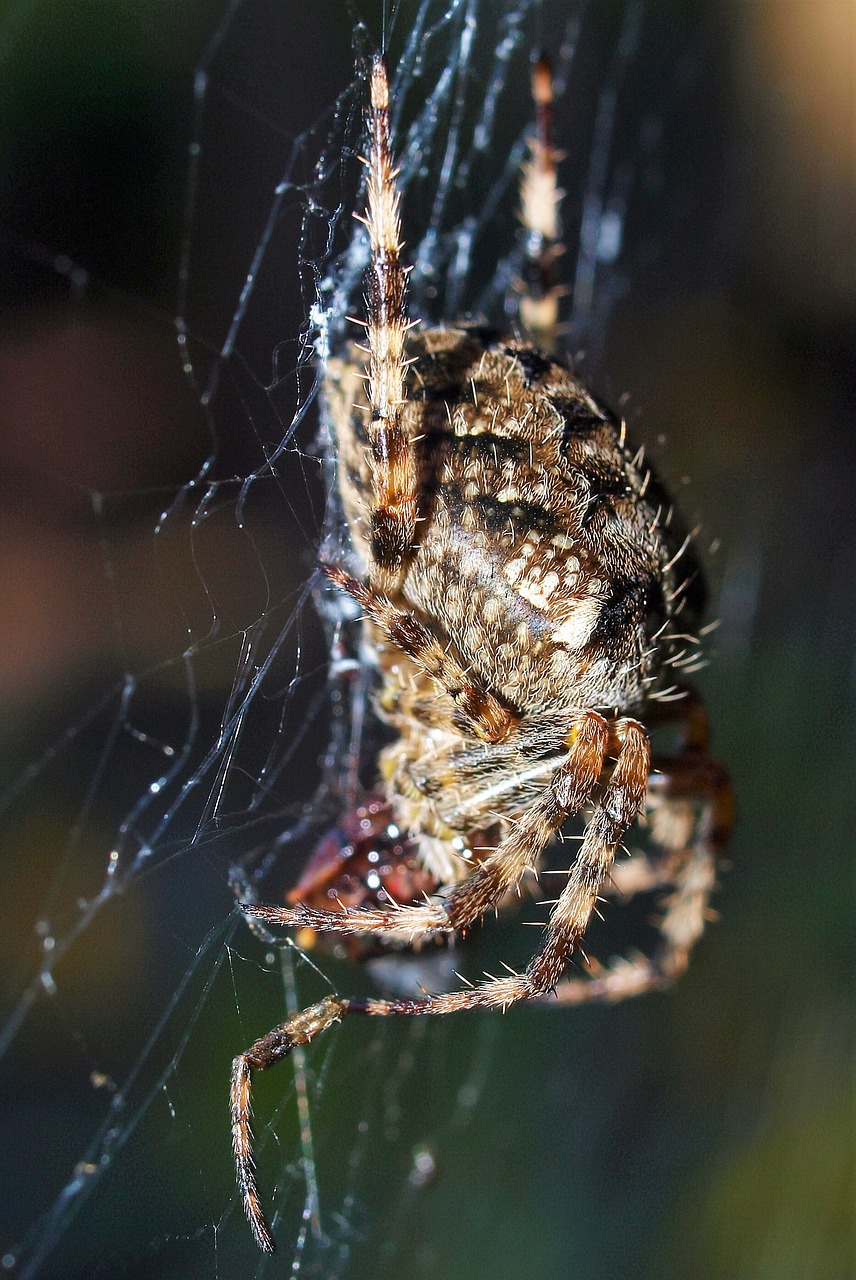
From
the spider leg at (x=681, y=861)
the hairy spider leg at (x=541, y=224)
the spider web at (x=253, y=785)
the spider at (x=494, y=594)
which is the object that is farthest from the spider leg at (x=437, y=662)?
the hairy spider leg at (x=541, y=224)

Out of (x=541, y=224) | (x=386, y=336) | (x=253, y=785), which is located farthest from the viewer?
(x=541, y=224)

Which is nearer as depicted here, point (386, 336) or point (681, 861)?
point (386, 336)

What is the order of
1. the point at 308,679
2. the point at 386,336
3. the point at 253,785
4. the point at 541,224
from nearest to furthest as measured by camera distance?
the point at 386,336
the point at 253,785
the point at 308,679
the point at 541,224

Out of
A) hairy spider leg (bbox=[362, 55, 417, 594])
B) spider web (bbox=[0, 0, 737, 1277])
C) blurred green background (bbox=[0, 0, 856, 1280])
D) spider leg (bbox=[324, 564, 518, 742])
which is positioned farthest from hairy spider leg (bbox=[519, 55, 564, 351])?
spider leg (bbox=[324, 564, 518, 742])

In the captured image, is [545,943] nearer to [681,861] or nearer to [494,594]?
[494,594]

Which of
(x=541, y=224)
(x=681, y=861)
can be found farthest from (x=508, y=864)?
(x=541, y=224)

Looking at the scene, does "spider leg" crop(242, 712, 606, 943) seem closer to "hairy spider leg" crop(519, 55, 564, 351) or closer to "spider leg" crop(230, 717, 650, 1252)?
"spider leg" crop(230, 717, 650, 1252)

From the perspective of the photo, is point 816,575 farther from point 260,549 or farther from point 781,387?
point 260,549
